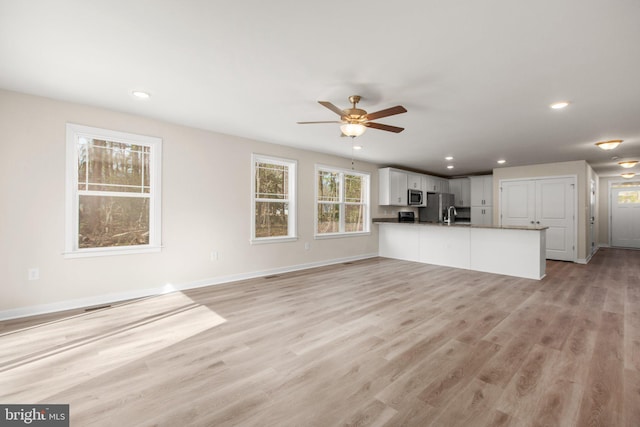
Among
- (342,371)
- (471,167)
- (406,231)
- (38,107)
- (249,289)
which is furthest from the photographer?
(471,167)

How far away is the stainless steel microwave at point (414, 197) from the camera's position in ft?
25.7

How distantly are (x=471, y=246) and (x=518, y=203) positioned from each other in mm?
2761

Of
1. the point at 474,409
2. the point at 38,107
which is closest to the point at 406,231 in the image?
the point at 474,409

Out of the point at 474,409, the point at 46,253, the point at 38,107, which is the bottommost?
the point at 474,409

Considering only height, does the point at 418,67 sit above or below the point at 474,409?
above

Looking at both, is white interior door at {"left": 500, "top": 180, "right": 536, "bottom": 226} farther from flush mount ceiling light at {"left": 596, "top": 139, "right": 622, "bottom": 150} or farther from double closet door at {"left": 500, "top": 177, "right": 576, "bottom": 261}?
flush mount ceiling light at {"left": 596, "top": 139, "right": 622, "bottom": 150}

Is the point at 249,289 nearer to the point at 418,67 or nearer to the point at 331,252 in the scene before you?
the point at 331,252

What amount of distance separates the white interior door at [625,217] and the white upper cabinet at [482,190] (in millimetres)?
4515

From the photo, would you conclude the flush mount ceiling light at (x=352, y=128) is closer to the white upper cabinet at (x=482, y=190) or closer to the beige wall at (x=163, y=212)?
the beige wall at (x=163, y=212)

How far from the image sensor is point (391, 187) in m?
7.32

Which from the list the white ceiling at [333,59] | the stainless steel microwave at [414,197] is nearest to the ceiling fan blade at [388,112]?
the white ceiling at [333,59]

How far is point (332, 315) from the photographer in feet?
10.6

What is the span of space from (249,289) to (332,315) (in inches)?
62.5

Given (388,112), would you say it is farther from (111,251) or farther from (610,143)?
(610,143)
